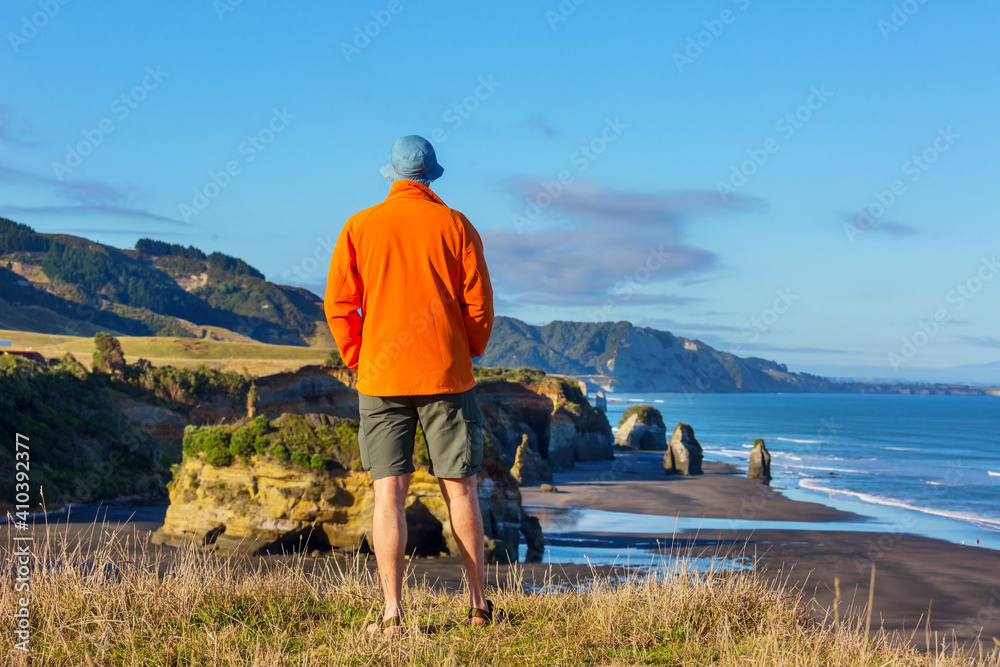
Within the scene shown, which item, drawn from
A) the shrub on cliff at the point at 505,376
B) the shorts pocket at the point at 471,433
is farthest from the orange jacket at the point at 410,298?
the shrub on cliff at the point at 505,376

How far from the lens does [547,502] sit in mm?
35188

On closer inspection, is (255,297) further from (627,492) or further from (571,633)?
(571,633)

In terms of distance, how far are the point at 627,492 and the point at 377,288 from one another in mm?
38174

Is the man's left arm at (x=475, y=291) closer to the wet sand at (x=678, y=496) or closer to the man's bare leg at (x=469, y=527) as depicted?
the man's bare leg at (x=469, y=527)

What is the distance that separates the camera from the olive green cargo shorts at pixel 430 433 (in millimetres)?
4188

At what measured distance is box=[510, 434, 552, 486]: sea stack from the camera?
43.4 m

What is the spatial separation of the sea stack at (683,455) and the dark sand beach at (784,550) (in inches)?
174

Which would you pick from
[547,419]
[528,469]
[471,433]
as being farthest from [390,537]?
[547,419]

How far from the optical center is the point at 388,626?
3.90 meters

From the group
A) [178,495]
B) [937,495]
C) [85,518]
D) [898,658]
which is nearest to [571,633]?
[898,658]

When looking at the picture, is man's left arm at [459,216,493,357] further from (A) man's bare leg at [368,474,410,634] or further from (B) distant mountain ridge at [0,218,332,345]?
(B) distant mountain ridge at [0,218,332,345]

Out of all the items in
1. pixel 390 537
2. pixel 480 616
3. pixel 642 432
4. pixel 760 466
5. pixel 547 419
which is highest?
pixel 390 537

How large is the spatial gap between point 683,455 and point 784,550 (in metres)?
27.3

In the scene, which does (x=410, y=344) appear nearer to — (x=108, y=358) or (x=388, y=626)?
(x=388, y=626)
